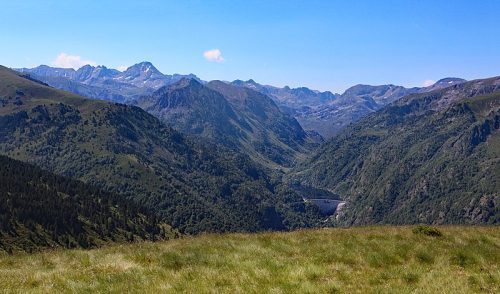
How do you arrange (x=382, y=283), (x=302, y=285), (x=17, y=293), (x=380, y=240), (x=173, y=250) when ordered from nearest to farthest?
(x=17, y=293)
(x=302, y=285)
(x=382, y=283)
(x=173, y=250)
(x=380, y=240)

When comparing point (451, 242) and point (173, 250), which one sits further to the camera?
point (451, 242)

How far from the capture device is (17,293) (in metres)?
14.4

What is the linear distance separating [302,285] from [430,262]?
324 inches

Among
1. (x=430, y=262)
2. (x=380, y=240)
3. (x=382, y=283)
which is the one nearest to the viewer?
(x=382, y=283)

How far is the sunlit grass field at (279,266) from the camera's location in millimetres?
15492

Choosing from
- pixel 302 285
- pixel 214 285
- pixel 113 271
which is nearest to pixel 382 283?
pixel 302 285

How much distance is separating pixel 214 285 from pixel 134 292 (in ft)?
9.39

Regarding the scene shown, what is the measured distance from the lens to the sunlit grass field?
50.8 feet

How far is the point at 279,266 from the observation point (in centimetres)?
1808

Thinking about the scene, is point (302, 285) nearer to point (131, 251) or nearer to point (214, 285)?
point (214, 285)

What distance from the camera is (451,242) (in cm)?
2388

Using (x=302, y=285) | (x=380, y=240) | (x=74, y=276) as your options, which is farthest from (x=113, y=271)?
(x=380, y=240)

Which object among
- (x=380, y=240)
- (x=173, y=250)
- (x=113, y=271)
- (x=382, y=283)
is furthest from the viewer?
(x=380, y=240)

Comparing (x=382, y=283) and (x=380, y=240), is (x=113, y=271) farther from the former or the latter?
(x=380, y=240)
